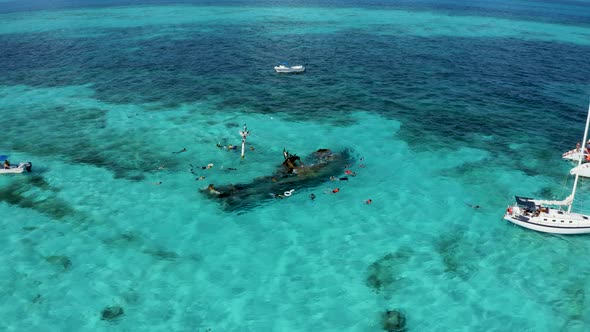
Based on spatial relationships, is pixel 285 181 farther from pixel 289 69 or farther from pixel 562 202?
pixel 289 69

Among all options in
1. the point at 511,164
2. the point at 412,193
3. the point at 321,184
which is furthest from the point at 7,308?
the point at 511,164

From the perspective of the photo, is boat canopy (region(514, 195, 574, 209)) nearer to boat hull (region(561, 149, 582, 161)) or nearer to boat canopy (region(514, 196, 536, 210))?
boat canopy (region(514, 196, 536, 210))

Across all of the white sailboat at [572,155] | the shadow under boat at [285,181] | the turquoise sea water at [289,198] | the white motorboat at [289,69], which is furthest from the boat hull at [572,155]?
the white motorboat at [289,69]

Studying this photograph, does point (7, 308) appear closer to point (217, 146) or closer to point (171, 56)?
point (217, 146)

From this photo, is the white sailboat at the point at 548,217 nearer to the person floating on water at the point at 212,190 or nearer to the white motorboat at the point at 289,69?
the person floating on water at the point at 212,190

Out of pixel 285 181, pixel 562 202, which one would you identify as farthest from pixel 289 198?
pixel 562 202

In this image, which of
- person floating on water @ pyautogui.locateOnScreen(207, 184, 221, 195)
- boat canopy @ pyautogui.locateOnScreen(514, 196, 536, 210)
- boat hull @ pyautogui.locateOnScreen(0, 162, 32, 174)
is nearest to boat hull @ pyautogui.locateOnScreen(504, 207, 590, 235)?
boat canopy @ pyautogui.locateOnScreen(514, 196, 536, 210)
